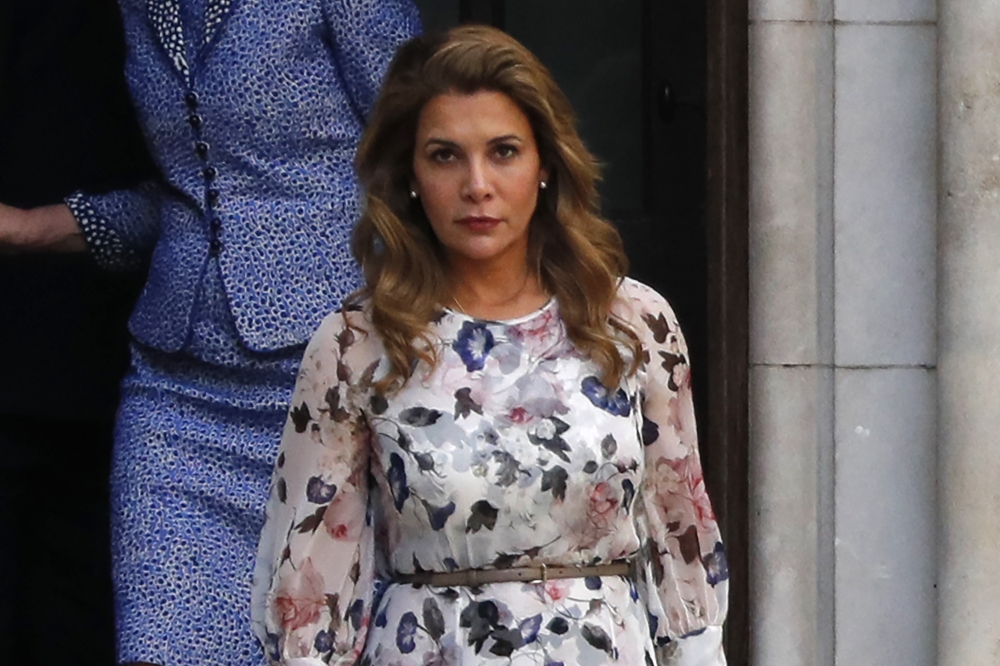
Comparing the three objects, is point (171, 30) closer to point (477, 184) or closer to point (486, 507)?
point (477, 184)

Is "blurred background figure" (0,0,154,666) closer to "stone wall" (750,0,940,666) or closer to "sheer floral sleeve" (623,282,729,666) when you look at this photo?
"stone wall" (750,0,940,666)

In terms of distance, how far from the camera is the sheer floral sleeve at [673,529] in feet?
10.3

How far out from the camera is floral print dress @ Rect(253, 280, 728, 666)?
9.77ft

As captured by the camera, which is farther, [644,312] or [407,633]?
[644,312]

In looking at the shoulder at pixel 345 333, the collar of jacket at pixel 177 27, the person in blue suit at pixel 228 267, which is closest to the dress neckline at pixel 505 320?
the shoulder at pixel 345 333

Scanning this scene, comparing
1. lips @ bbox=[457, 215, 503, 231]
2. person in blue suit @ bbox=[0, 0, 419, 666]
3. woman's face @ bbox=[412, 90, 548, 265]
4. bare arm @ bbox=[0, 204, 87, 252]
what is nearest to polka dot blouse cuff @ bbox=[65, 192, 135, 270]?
bare arm @ bbox=[0, 204, 87, 252]

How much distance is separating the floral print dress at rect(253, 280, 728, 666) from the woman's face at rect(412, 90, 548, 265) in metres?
0.11

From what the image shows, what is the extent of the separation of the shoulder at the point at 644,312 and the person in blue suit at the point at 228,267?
3.71 feet

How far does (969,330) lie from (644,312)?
5.25 ft

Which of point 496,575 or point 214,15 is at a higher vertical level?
point 214,15

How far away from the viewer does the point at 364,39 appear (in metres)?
4.23

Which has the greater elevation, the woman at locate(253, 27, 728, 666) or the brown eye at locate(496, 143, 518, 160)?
the brown eye at locate(496, 143, 518, 160)

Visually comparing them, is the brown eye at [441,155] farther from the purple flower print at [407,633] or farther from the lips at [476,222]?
the purple flower print at [407,633]

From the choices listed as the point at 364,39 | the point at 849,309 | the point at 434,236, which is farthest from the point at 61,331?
the point at 434,236
